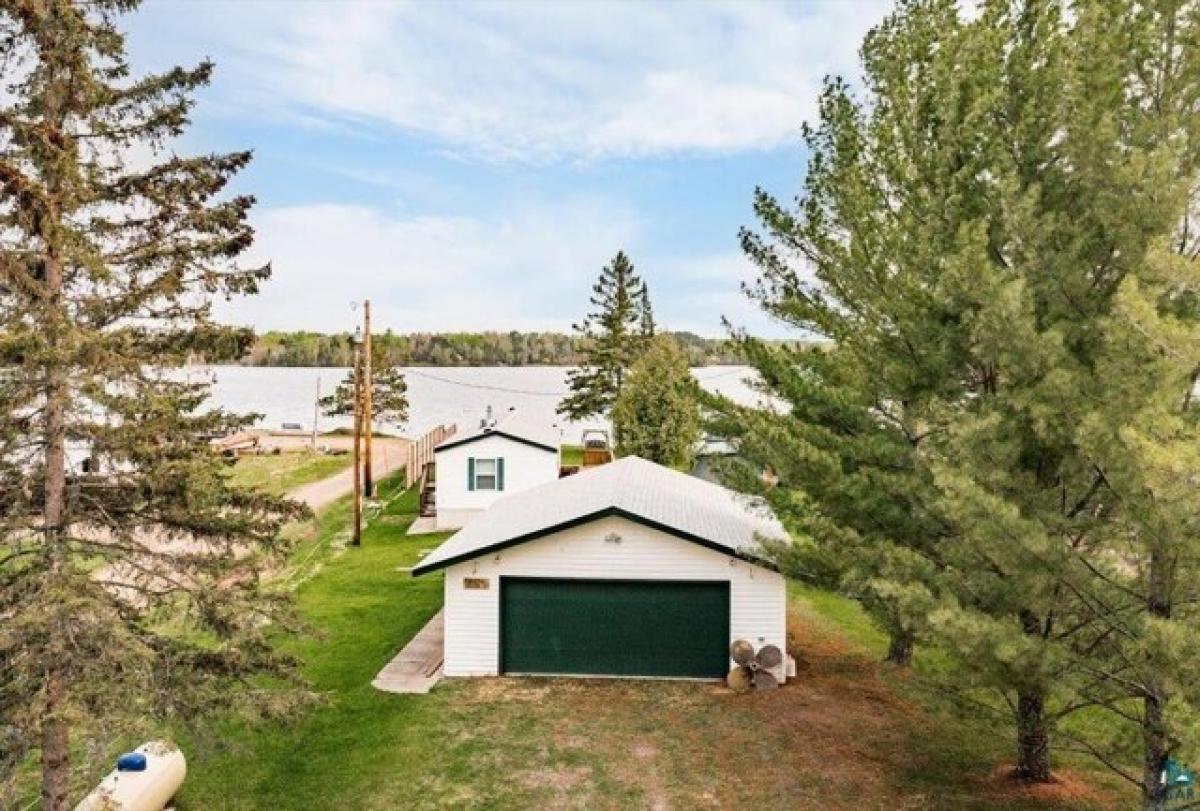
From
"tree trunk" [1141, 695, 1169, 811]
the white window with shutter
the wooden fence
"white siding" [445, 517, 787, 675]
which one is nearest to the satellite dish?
"white siding" [445, 517, 787, 675]

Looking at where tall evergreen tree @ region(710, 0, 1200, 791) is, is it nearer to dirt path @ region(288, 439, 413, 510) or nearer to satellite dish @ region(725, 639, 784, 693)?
satellite dish @ region(725, 639, 784, 693)

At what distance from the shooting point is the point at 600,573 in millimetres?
16016

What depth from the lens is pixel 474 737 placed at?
13094mm

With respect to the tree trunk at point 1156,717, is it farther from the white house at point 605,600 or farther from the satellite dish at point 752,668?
the white house at point 605,600

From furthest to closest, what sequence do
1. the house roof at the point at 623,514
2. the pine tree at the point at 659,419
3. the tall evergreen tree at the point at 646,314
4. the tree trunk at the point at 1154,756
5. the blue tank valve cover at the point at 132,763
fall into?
the tall evergreen tree at the point at 646,314
the pine tree at the point at 659,419
the house roof at the point at 623,514
the blue tank valve cover at the point at 132,763
the tree trunk at the point at 1154,756

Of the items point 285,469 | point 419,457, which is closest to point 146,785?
point 419,457

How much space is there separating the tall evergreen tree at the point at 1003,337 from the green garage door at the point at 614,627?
3423 mm

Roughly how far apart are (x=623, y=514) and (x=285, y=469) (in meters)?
32.8

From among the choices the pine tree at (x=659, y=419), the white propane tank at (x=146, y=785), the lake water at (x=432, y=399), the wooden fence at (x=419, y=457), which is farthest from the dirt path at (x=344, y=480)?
the white propane tank at (x=146, y=785)

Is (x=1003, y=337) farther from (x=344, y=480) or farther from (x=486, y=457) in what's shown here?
(x=344, y=480)

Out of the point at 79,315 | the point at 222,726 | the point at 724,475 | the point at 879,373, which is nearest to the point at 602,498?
the point at 724,475

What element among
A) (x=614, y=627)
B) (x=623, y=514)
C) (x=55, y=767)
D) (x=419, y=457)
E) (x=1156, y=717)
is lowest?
(x=614, y=627)

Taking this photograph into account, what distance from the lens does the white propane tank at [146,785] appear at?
984 centimetres

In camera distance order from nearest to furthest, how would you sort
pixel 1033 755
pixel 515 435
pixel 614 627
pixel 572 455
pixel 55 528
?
pixel 55 528 → pixel 1033 755 → pixel 614 627 → pixel 515 435 → pixel 572 455
